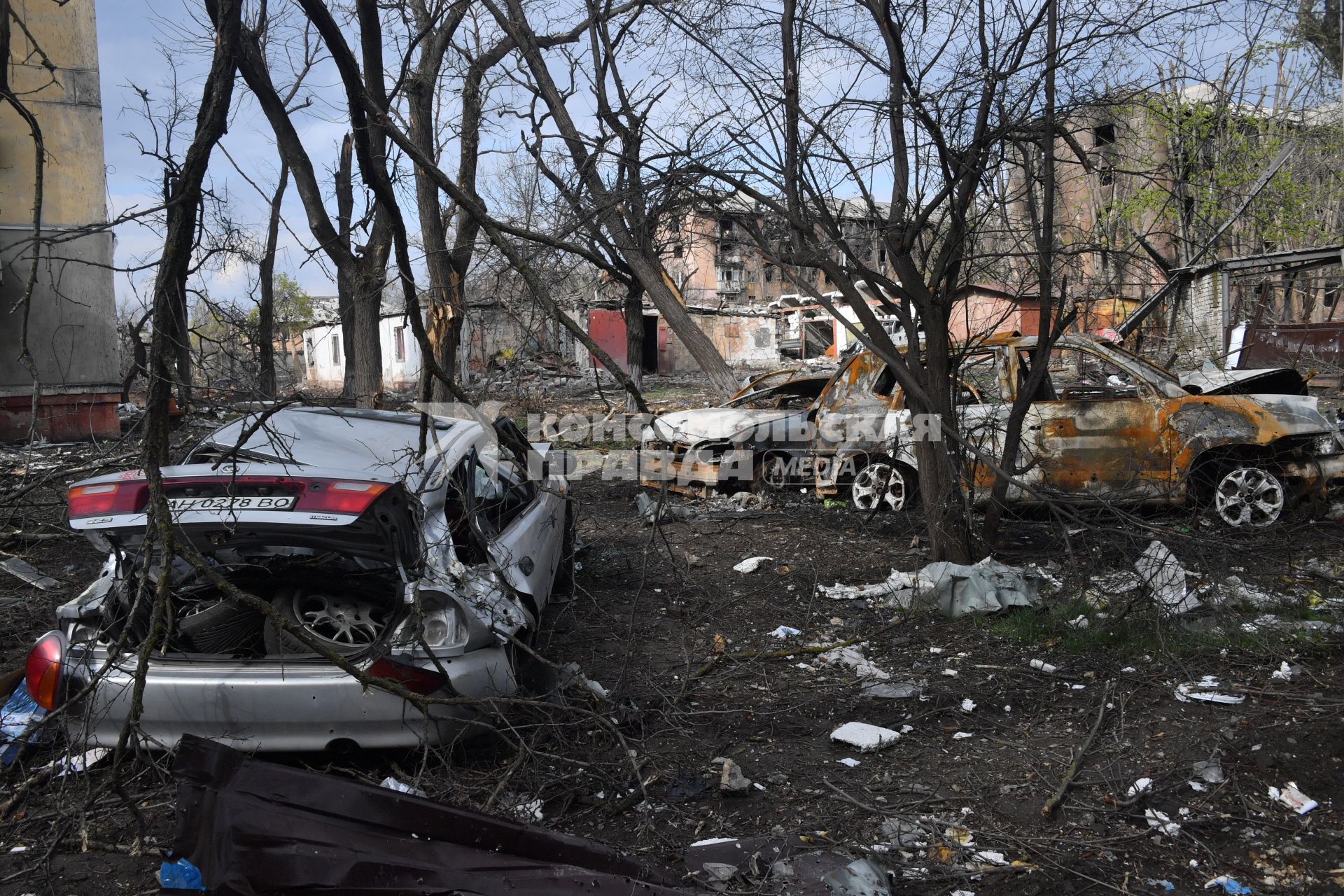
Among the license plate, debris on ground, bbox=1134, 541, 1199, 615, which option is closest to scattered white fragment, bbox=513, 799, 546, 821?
the license plate

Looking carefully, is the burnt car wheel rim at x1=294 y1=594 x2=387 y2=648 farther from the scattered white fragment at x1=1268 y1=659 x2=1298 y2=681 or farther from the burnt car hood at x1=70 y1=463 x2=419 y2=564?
the scattered white fragment at x1=1268 y1=659 x2=1298 y2=681

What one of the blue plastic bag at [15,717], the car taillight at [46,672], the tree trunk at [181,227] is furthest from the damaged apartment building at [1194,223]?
the blue plastic bag at [15,717]

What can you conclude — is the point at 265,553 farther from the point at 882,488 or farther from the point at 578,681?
the point at 882,488

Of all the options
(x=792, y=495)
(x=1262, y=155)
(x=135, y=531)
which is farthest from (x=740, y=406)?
(x=1262, y=155)

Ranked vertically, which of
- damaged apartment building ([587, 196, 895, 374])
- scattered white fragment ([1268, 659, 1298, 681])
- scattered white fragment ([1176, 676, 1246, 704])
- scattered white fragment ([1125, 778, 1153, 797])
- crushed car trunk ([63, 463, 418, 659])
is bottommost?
scattered white fragment ([1125, 778, 1153, 797])

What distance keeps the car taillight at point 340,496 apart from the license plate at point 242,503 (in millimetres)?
58

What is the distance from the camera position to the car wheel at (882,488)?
28.2ft

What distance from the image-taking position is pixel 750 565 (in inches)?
284

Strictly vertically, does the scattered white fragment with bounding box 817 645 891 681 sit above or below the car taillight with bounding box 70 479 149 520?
below

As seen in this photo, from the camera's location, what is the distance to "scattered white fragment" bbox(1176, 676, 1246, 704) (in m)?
4.34

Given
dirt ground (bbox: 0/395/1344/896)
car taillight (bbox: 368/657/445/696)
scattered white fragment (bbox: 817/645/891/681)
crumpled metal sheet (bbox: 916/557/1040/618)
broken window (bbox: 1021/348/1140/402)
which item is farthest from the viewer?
broken window (bbox: 1021/348/1140/402)

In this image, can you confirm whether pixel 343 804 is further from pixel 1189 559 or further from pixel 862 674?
pixel 1189 559

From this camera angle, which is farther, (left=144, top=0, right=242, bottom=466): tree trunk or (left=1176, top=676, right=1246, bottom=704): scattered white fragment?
(left=1176, top=676, right=1246, bottom=704): scattered white fragment

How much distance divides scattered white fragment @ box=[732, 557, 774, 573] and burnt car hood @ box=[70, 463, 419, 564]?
3.80 m
